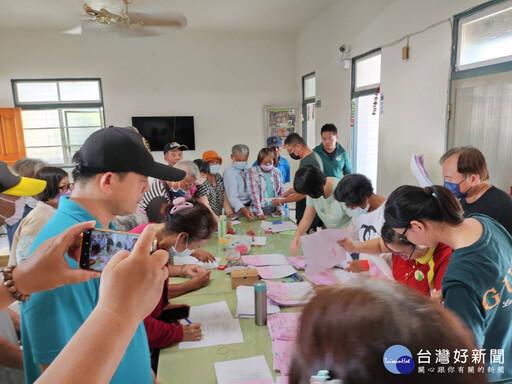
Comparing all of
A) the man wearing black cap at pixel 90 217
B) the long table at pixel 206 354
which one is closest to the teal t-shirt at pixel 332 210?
the long table at pixel 206 354

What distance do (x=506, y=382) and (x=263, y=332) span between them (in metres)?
0.95

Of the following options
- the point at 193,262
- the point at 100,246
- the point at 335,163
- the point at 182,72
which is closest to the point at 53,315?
the point at 100,246

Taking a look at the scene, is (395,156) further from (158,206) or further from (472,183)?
(158,206)

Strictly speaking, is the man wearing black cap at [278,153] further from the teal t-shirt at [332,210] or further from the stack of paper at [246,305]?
the stack of paper at [246,305]

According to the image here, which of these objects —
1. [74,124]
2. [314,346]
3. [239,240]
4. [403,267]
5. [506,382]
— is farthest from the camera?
[74,124]

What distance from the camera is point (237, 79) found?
6734 millimetres

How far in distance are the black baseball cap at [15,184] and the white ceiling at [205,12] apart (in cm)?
420

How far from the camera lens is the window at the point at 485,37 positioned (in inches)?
96.9

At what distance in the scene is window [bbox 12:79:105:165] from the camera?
6.18 metres

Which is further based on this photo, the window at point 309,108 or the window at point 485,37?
the window at point 309,108

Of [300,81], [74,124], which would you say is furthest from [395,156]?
[74,124]

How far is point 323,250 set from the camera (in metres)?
2.01

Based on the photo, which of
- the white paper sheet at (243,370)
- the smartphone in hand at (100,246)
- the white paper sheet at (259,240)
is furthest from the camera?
the white paper sheet at (259,240)

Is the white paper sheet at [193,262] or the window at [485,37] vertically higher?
the window at [485,37]
